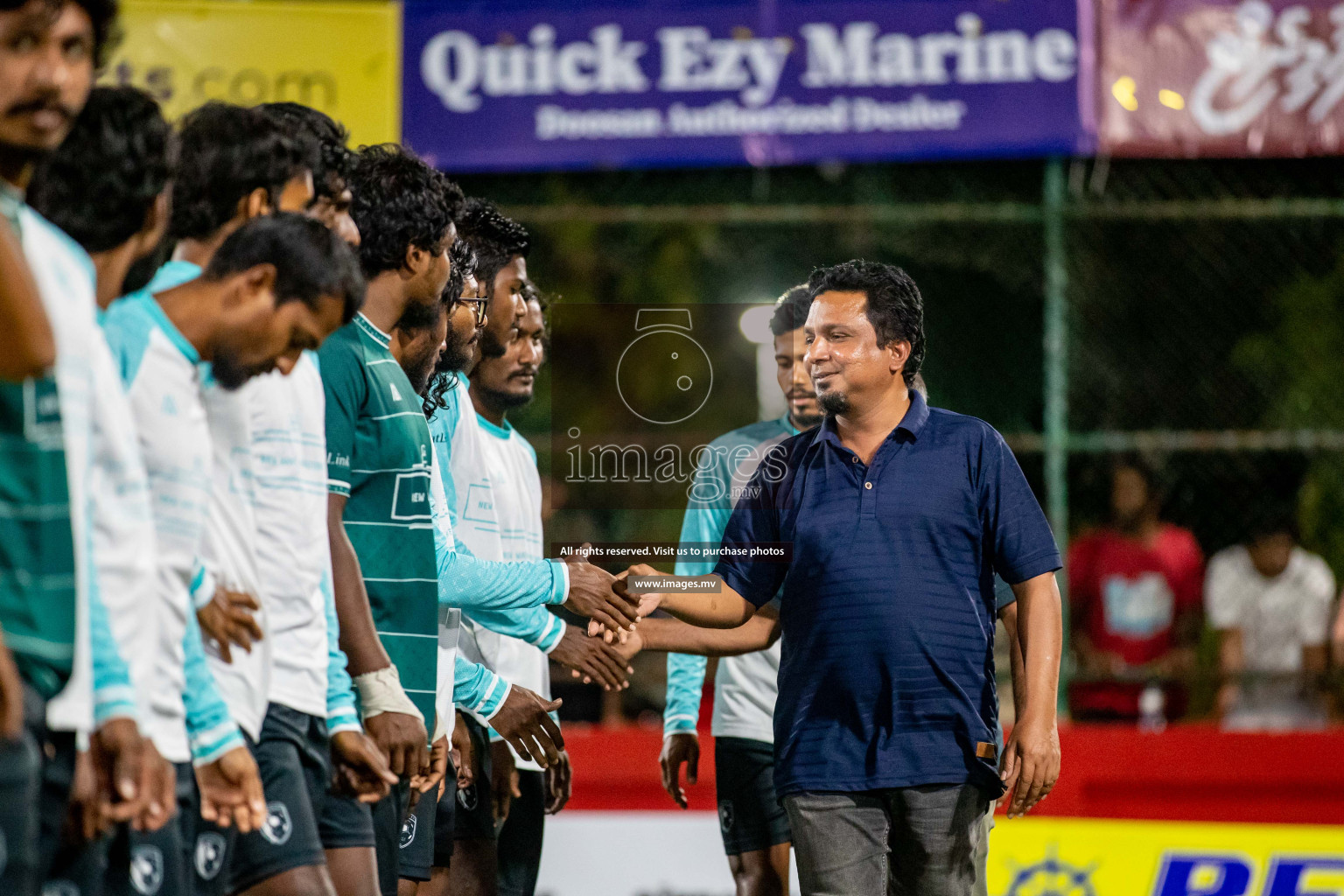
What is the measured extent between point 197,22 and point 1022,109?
5.00 metres

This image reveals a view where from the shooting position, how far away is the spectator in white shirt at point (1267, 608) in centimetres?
905

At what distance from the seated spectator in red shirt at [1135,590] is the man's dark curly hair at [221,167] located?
263 inches

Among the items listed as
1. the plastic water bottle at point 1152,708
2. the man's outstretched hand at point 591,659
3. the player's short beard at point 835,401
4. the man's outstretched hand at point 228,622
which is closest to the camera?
the man's outstretched hand at point 228,622

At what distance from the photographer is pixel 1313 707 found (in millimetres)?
8742

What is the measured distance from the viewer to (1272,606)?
30.8 ft

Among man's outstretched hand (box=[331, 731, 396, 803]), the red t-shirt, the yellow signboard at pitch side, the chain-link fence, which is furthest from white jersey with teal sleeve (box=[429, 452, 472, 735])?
the yellow signboard at pitch side

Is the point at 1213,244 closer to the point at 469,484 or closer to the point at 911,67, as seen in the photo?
the point at 911,67

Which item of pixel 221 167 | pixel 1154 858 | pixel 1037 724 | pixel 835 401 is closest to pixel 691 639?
pixel 835 401

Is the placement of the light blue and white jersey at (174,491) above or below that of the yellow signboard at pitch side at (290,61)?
below

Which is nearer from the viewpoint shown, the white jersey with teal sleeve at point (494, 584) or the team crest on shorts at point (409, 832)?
the white jersey with teal sleeve at point (494, 584)

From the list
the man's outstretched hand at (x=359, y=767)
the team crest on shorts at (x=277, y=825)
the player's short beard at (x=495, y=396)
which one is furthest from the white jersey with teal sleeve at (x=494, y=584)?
the team crest on shorts at (x=277, y=825)

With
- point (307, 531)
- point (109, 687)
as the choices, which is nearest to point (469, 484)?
point (307, 531)

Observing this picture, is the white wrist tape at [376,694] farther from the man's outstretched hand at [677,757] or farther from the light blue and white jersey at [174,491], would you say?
the man's outstretched hand at [677,757]
